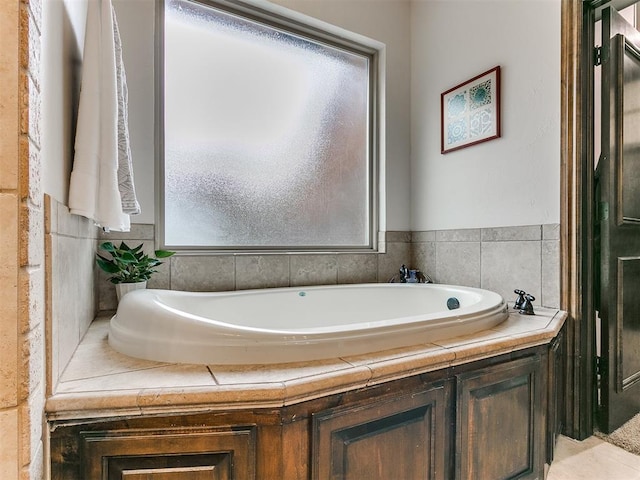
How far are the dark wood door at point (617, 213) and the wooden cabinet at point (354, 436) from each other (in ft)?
2.50

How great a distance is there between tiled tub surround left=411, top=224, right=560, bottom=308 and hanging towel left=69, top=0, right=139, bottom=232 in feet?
6.09

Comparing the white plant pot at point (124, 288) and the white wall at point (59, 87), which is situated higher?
the white wall at point (59, 87)

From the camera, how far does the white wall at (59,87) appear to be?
75 centimetres

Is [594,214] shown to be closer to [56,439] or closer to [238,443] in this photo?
[238,443]

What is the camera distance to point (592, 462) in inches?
60.6

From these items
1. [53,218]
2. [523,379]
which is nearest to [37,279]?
[53,218]

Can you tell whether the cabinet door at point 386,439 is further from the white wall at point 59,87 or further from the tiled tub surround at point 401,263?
the tiled tub surround at point 401,263

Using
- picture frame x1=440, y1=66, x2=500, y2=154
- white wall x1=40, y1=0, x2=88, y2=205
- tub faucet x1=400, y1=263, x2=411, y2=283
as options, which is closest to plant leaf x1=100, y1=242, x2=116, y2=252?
white wall x1=40, y1=0, x2=88, y2=205

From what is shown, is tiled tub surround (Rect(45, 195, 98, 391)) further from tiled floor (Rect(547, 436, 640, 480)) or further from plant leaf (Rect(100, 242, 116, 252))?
tiled floor (Rect(547, 436, 640, 480))

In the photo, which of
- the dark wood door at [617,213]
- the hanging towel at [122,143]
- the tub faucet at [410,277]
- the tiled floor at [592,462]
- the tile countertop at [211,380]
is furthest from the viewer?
the tub faucet at [410,277]

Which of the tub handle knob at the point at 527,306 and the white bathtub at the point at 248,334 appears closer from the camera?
the white bathtub at the point at 248,334

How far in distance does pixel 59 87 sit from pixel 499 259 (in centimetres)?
205

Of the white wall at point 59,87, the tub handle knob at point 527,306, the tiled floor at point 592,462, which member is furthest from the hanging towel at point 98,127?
the tiled floor at point 592,462

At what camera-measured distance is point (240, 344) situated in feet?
2.94
